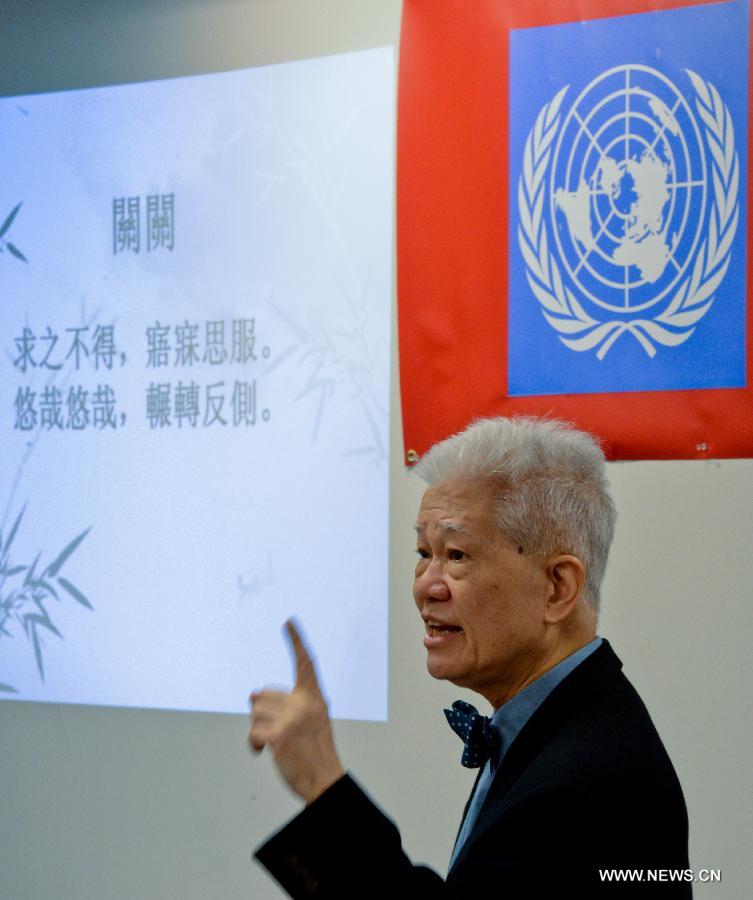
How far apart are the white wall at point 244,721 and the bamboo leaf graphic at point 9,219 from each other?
0.31m

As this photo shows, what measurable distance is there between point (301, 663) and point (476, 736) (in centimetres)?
28

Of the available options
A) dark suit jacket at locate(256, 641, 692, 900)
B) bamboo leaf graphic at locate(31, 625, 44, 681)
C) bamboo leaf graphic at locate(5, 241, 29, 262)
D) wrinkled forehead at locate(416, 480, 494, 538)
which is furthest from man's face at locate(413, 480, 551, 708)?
bamboo leaf graphic at locate(5, 241, 29, 262)

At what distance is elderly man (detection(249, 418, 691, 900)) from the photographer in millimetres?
1314

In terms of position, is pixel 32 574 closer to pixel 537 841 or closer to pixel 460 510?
pixel 460 510

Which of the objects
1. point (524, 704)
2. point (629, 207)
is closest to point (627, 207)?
point (629, 207)

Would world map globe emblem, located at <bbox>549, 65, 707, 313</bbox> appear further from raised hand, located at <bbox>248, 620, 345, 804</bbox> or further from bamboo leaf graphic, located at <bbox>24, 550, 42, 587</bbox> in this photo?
bamboo leaf graphic, located at <bbox>24, 550, 42, 587</bbox>

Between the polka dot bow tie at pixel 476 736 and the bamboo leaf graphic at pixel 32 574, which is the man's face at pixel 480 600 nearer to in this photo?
the polka dot bow tie at pixel 476 736

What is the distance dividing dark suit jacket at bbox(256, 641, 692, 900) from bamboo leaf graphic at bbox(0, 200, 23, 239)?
A: 223cm

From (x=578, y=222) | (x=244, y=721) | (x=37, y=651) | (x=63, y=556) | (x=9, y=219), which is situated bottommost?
(x=244, y=721)

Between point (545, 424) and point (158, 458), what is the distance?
1456 millimetres

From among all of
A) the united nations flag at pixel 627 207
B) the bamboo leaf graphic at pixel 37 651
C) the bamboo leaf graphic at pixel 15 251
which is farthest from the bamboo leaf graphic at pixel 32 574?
the united nations flag at pixel 627 207

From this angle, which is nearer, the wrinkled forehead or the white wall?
the wrinkled forehead

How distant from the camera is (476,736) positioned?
5.20ft

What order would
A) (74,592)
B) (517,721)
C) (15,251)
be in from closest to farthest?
(517,721) < (74,592) < (15,251)
